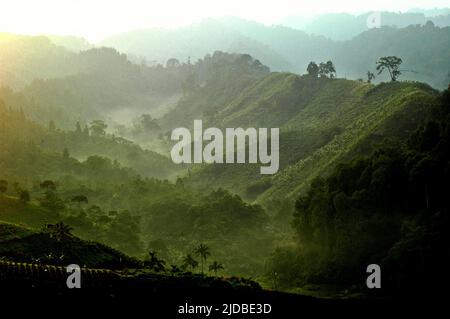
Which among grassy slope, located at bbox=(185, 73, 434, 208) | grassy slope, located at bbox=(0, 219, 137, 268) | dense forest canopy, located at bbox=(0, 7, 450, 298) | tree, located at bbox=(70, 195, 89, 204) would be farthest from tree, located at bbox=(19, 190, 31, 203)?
grassy slope, located at bbox=(185, 73, 434, 208)

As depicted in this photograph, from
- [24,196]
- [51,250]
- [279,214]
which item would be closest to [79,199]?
[24,196]

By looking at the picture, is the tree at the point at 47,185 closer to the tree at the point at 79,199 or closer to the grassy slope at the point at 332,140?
the tree at the point at 79,199

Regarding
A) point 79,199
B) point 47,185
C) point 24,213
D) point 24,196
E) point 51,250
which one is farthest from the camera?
point 47,185

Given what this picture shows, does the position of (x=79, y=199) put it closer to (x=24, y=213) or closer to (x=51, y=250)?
(x=24, y=213)

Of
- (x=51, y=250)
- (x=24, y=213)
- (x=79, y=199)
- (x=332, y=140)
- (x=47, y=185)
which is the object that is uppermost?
(x=332, y=140)

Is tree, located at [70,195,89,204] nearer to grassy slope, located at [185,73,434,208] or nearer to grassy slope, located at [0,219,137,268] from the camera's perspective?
grassy slope, located at [185,73,434,208]

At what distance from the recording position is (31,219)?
369 ft

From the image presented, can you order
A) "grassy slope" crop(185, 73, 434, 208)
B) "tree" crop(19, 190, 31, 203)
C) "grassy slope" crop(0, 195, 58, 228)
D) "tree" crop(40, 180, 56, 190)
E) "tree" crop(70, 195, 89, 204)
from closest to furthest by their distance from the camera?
"grassy slope" crop(0, 195, 58, 228) < "tree" crop(19, 190, 31, 203) < "tree" crop(70, 195, 89, 204) < "grassy slope" crop(185, 73, 434, 208) < "tree" crop(40, 180, 56, 190)

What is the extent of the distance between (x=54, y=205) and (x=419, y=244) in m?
84.0

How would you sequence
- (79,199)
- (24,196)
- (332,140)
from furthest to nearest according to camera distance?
(332,140)
(79,199)
(24,196)

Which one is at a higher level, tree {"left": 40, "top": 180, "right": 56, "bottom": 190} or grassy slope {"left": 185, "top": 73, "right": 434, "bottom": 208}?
grassy slope {"left": 185, "top": 73, "right": 434, "bottom": 208}

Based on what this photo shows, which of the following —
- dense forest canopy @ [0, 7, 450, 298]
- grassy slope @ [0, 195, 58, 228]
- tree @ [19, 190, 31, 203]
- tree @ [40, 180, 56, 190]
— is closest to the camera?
dense forest canopy @ [0, 7, 450, 298]
